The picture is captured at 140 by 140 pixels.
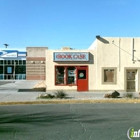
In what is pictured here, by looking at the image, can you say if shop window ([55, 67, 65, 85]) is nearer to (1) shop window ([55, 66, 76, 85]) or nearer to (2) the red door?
(1) shop window ([55, 66, 76, 85])

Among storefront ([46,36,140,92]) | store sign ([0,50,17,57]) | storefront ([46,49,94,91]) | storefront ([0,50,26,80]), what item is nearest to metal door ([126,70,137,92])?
storefront ([46,36,140,92])

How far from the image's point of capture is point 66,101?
16.2 m

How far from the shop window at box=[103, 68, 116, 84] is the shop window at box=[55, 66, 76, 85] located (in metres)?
2.76

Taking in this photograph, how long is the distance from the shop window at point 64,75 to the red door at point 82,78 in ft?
1.48

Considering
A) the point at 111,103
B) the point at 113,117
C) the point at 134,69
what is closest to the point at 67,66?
the point at 134,69

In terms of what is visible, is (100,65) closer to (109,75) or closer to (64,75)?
(109,75)

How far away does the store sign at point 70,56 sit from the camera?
2244cm

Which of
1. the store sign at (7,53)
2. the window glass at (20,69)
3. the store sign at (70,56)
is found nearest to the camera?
the store sign at (70,56)

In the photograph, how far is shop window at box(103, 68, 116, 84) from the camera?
22719 mm

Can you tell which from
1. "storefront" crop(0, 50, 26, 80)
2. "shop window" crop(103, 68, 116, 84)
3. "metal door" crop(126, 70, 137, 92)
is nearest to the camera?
"shop window" crop(103, 68, 116, 84)

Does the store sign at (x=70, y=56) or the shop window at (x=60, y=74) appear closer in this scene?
the store sign at (x=70, y=56)

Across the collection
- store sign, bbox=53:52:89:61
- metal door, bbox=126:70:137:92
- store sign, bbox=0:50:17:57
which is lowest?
metal door, bbox=126:70:137:92

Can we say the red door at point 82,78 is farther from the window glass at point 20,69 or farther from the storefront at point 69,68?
the window glass at point 20,69

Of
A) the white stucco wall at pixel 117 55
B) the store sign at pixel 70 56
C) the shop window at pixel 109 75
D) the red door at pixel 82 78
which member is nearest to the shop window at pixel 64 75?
the red door at pixel 82 78
